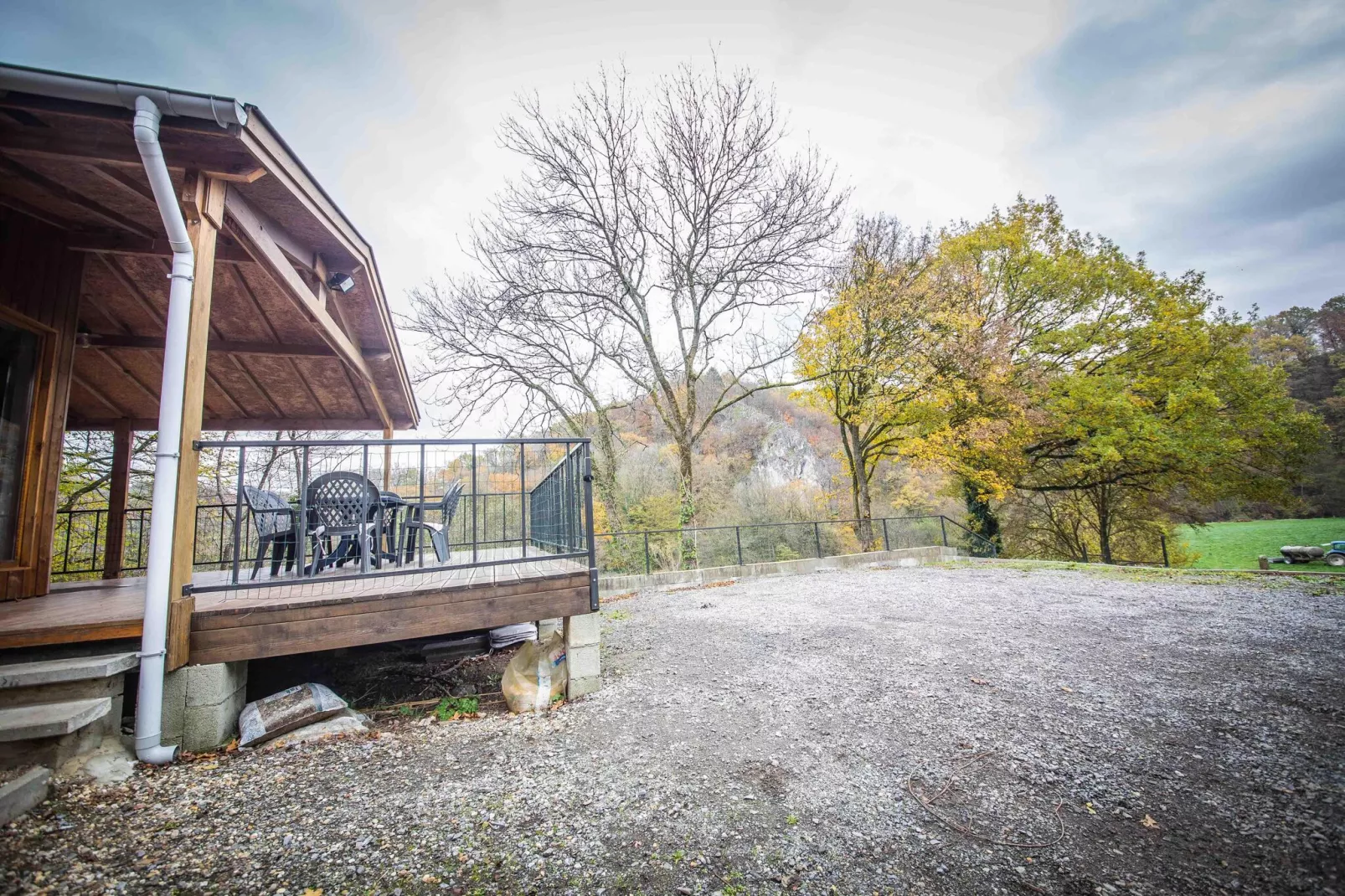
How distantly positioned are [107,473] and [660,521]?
12.4 meters

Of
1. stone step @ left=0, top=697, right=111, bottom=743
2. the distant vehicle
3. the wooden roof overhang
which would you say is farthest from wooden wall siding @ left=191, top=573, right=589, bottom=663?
the distant vehicle

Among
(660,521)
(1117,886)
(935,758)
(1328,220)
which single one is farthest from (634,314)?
(1328,220)

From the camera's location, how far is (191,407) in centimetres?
262

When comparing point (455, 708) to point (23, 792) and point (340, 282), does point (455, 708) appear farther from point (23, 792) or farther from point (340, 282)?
point (340, 282)

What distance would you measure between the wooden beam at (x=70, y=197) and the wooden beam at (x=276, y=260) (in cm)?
101

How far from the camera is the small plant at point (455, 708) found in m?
3.16

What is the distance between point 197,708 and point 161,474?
1.28 metres

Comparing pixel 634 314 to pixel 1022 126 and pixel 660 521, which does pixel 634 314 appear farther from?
pixel 1022 126

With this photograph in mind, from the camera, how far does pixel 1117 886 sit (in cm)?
150

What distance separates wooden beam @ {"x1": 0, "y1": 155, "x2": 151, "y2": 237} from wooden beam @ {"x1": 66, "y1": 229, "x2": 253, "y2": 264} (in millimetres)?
71

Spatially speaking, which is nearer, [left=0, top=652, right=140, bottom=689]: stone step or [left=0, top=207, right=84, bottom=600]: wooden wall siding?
[left=0, top=652, right=140, bottom=689]: stone step

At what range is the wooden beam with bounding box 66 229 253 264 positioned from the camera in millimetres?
3746

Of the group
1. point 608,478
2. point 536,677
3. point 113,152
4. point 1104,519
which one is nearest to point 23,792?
point 536,677

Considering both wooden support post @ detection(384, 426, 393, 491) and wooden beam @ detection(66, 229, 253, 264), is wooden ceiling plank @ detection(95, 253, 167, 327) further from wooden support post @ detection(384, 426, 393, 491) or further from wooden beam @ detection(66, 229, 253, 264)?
wooden support post @ detection(384, 426, 393, 491)
